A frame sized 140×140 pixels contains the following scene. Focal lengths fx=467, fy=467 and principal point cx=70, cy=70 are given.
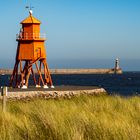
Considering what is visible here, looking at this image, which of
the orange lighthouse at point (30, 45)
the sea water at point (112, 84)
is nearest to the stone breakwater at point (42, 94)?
the orange lighthouse at point (30, 45)

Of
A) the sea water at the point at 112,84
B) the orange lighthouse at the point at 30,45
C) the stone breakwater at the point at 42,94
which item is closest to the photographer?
the stone breakwater at the point at 42,94

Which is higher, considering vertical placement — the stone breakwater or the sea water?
the stone breakwater

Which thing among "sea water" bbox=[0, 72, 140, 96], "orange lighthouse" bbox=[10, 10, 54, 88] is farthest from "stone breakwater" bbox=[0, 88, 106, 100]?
"sea water" bbox=[0, 72, 140, 96]

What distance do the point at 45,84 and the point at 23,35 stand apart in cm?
529

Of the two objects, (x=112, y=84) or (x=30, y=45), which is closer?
(x=30, y=45)

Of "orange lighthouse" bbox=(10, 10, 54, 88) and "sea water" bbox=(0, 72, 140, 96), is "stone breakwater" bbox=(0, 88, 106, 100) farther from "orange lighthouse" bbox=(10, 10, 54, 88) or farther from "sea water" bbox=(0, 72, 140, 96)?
"sea water" bbox=(0, 72, 140, 96)

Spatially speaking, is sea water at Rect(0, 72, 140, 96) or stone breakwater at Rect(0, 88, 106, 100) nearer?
stone breakwater at Rect(0, 88, 106, 100)

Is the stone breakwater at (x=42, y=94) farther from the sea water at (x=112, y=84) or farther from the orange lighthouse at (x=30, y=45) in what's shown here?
the sea water at (x=112, y=84)

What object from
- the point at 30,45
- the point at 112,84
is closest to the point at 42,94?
the point at 30,45

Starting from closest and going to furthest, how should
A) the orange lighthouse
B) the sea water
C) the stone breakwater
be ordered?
the stone breakwater < the orange lighthouse < the sea water

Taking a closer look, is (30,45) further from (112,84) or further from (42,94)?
(112,84)

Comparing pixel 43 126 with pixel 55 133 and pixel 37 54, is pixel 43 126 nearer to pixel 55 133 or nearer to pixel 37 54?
pixel 55 133

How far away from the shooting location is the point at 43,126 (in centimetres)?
988

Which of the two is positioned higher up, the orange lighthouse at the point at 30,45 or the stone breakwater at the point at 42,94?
the orange lighthouse at the point at 30,45
